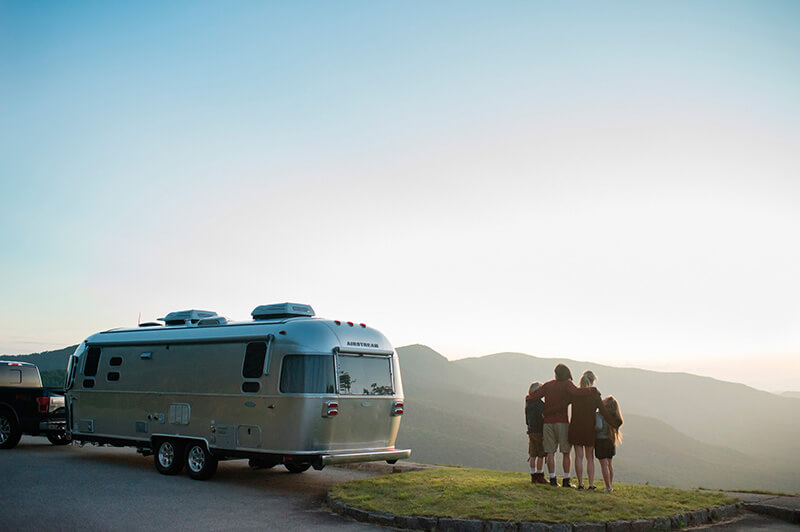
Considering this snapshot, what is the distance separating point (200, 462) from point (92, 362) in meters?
4.68

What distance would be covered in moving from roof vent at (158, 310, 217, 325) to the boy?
7.53 metres

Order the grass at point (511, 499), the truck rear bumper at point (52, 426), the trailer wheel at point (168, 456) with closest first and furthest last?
the grass at point (511, 499)
the trailer wheel at point (168, 456)
the truck rear bumper at point (52, 426)

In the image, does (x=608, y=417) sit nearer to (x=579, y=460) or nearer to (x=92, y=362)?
(x=579, y=460)

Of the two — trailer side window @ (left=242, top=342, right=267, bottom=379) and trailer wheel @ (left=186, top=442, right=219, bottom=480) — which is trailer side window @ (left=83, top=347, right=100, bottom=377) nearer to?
trailer wheel @ (left=186, top=442, right=219, bottom=480)

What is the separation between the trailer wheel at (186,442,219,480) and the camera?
13734 millimetres

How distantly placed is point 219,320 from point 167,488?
12.1 feet

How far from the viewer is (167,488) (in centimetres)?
A: 1266

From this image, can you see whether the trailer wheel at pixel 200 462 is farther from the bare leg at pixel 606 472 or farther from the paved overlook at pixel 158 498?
the bare leg at pixel 606 472

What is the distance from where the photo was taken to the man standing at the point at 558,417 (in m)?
12.0

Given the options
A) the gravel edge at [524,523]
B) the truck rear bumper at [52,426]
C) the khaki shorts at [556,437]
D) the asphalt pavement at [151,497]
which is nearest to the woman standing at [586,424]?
the khaki shorts at [556,437]

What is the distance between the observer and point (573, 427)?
1193 cm

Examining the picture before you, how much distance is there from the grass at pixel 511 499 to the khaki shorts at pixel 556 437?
0.72 metres

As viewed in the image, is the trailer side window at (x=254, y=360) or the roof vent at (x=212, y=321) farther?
the roof vent at (x=212, y=321)

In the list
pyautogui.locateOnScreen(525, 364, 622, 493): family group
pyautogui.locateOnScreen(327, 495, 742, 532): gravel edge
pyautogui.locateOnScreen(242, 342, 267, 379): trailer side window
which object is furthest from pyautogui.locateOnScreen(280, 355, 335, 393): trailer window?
pyautogui.locateOnScreen(525, 364, 622, 493): family group
